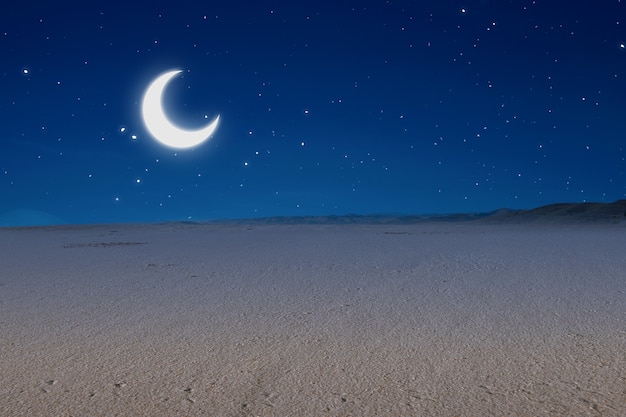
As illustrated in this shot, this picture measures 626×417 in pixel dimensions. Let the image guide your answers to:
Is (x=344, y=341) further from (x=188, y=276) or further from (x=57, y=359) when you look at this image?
(x=188, y=276)

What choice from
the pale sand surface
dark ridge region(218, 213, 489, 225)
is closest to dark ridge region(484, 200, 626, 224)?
dark ridge region(218, 213, 489, 225)

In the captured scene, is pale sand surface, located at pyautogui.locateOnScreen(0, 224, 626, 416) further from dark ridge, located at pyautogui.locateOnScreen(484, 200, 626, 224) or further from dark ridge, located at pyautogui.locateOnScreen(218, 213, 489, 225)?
dark ridge, located at pyautogui.locateOnScreen(218, 213, 489, 225)

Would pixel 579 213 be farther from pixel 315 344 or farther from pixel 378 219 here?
pixel 315 344

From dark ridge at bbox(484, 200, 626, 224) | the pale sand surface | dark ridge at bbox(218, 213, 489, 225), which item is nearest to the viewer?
the pale sand surface

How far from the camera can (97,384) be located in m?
3.04

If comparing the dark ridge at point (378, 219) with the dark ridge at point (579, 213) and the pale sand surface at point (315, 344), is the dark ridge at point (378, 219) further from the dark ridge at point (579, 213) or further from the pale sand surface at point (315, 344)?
the pale sand surface at point (315, 344)

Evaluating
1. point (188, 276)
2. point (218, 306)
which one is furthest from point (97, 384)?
point (188, 276)

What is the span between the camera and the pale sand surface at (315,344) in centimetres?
279

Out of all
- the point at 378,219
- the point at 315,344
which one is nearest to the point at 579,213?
the point at 378,219

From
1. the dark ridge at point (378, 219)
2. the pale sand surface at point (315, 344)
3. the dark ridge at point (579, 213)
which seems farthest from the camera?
the dark ridge at point (378, 219)

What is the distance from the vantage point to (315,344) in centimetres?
385

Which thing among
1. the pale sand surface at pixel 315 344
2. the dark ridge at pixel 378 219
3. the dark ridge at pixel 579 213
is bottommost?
the pale sand surface at pixel 315 344

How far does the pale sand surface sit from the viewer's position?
2.79 m

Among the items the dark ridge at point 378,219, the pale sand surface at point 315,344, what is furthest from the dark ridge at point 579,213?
the pale sand surface at point 315,344
